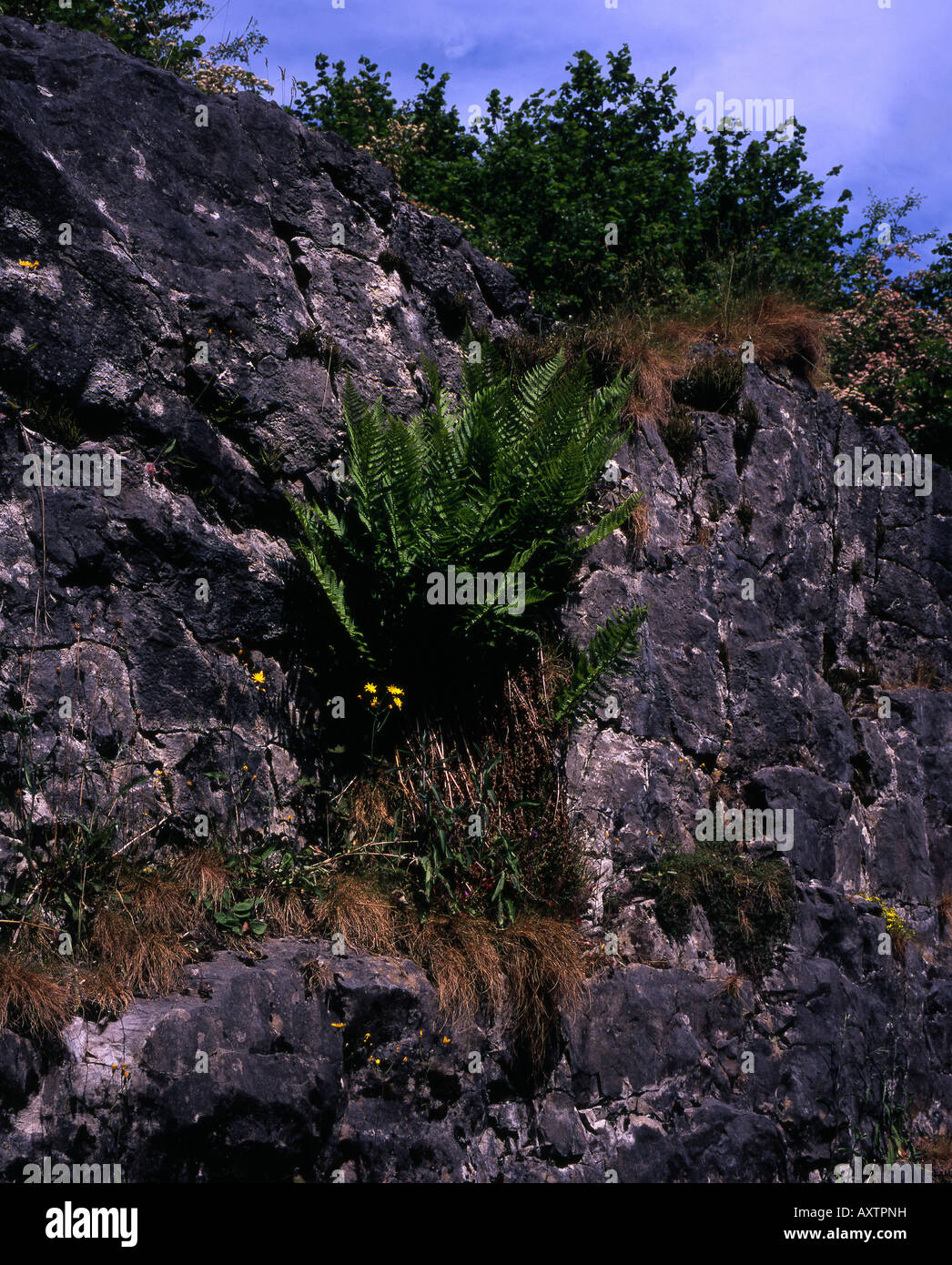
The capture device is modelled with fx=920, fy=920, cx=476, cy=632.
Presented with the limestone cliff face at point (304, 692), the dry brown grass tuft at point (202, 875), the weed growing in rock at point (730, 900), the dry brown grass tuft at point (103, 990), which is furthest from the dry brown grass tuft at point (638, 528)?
the dry brown grass tuft at point (103, 990)

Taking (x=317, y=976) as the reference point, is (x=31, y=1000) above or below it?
above

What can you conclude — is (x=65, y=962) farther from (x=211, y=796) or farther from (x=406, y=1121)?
(x=406, y=1121)

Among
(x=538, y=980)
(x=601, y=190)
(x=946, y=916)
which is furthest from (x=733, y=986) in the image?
(x=601, y=190)

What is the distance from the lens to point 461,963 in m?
4.57

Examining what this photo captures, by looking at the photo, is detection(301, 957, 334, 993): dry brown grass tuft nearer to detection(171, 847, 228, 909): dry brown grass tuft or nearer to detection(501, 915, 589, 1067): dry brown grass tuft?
detection(171, 847, 228, 909): dry brown grass tuft

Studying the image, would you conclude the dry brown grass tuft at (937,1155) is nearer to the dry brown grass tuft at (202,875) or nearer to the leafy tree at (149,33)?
the dry brown grass tuft at (202,875)

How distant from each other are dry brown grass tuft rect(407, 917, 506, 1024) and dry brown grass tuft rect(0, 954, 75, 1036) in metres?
1.67

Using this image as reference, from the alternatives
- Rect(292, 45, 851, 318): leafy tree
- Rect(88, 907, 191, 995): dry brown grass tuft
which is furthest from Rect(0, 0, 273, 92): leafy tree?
Rect(88, 907, 191, 995): dry brown grass tuft

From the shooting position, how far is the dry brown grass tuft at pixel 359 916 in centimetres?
456

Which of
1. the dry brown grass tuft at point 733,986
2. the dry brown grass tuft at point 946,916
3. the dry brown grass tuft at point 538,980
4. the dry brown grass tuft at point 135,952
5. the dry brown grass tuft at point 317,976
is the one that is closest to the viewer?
the dry brown grass tuft at point 135,952

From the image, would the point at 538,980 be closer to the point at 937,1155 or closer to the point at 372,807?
the point at 372,807

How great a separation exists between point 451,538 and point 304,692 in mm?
1248

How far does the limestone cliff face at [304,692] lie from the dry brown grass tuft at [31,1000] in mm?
79

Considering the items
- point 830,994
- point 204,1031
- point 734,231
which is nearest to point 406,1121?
point 204,1031
